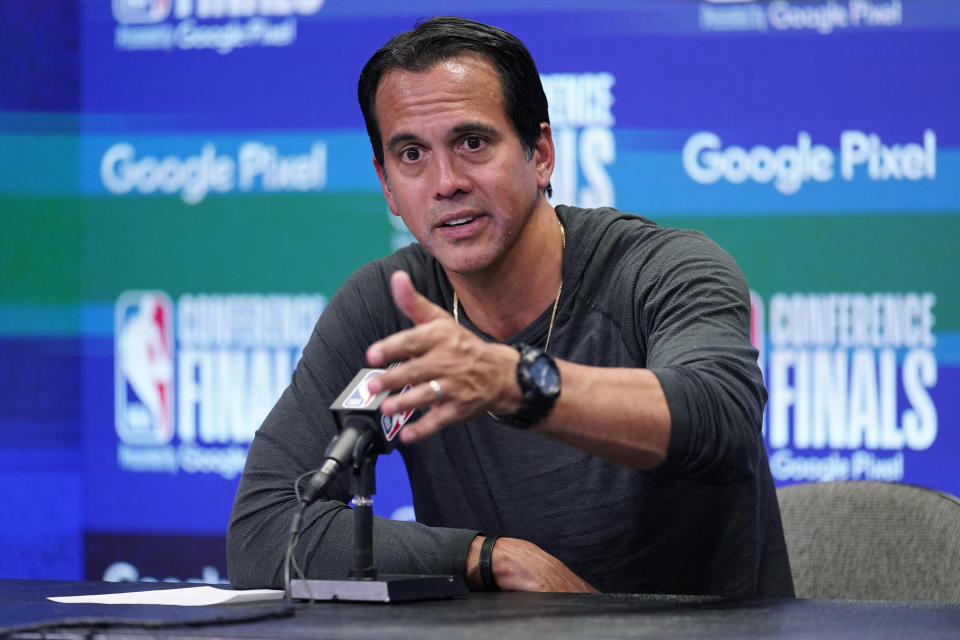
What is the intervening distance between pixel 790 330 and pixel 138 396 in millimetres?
1948

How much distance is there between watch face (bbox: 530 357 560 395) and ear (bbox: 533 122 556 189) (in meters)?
0.80

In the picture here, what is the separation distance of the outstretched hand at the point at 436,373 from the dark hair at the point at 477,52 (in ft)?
2.52

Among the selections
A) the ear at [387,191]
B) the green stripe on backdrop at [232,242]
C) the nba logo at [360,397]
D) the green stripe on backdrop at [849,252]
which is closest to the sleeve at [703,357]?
the nba logo at [360,397]

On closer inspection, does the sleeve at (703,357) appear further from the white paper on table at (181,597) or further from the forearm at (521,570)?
the white paper on table at (181,597)

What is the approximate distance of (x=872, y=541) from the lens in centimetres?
200

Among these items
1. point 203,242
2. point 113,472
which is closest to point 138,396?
point 113,472

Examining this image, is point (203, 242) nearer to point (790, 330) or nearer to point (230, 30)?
point (230, 30)

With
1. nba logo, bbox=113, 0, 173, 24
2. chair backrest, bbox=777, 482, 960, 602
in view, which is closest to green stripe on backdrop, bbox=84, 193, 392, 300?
nba logo, bbox=113, 0, 173, 24

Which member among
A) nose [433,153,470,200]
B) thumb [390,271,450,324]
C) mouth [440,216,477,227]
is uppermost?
nose [433,153,470,200]

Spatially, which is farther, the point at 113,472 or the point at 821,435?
the point at 113,472

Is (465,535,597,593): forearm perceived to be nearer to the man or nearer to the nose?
the man

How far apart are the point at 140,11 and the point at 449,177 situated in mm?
2072

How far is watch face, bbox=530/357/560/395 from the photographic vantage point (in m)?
1.31

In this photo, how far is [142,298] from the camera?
3.52m
